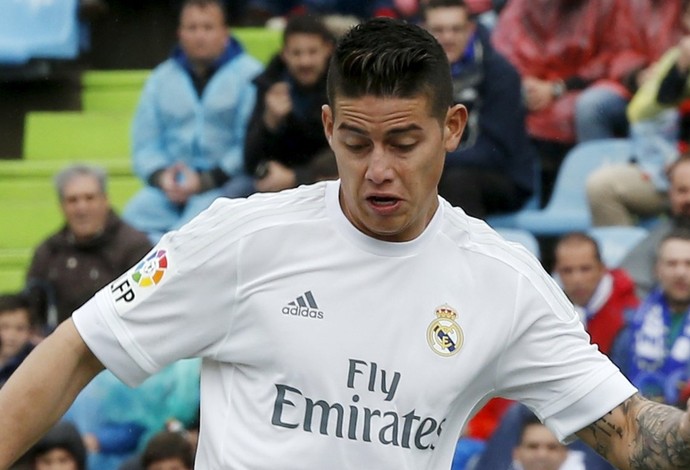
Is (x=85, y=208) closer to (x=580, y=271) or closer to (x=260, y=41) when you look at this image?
(x=260, y=41)

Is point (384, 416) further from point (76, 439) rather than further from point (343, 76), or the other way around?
point (76, 439)

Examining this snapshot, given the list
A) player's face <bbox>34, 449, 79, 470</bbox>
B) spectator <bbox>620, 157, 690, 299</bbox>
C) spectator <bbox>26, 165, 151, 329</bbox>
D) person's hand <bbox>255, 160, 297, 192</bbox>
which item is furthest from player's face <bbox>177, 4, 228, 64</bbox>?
spectator <bbox>620, 157, 690, 299</bbox>

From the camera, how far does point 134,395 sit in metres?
7.08

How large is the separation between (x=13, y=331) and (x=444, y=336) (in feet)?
14.5

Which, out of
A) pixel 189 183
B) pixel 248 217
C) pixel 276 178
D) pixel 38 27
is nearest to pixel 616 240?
pixel 276 178

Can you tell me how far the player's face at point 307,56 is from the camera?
7.50 metres

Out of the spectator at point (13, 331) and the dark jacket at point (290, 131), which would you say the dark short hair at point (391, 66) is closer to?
the dark jacket at point (290, 131)

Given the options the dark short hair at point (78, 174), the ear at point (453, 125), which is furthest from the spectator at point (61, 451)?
the ear at point (453, 125)

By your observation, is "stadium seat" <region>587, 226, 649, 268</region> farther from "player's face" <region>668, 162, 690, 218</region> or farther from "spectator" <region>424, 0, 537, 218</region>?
"spectator" <region>424, 0, 537, 218</region>

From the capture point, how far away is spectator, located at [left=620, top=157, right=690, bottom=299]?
687 centimetres

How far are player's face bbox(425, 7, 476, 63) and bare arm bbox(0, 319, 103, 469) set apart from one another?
4410 millimetres

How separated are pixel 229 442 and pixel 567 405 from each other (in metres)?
0.76

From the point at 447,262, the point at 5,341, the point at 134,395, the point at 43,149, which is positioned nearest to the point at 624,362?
the point at 134,395

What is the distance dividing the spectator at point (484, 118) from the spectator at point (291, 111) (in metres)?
0.61
